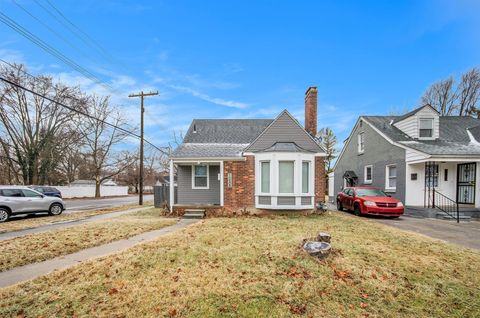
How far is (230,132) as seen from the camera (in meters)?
15.9

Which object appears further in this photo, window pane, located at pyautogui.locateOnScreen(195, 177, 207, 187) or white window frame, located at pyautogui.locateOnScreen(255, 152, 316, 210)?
window pane, located at pyautogui.locateOnScreen(195, 177, 207, 187)

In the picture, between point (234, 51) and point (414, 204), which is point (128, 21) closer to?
point (234, 51)

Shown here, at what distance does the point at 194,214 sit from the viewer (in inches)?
465

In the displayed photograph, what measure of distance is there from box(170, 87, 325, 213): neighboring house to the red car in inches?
93.0

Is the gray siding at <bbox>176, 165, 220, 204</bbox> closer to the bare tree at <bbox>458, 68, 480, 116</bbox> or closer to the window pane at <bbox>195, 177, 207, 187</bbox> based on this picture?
the window pane at <bbox>195, 177, 207, 187</bbox>

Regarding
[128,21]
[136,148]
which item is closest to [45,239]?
[128,21]

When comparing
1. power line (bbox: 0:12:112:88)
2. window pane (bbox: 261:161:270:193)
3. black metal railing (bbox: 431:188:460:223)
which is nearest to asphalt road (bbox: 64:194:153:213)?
power line (bbox: 0:12:112:88)

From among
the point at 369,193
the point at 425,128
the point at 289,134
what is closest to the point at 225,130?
the point at 289,134

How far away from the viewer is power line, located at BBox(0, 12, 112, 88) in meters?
8.36

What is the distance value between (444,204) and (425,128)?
15.6ft

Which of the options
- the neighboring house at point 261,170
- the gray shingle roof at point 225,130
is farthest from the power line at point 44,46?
the neighboring house at point 261,170

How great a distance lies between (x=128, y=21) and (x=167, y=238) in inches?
458

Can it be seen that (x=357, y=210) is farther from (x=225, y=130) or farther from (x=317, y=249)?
(x=225, y=130)

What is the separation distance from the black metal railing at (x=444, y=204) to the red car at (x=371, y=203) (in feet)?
7.03
